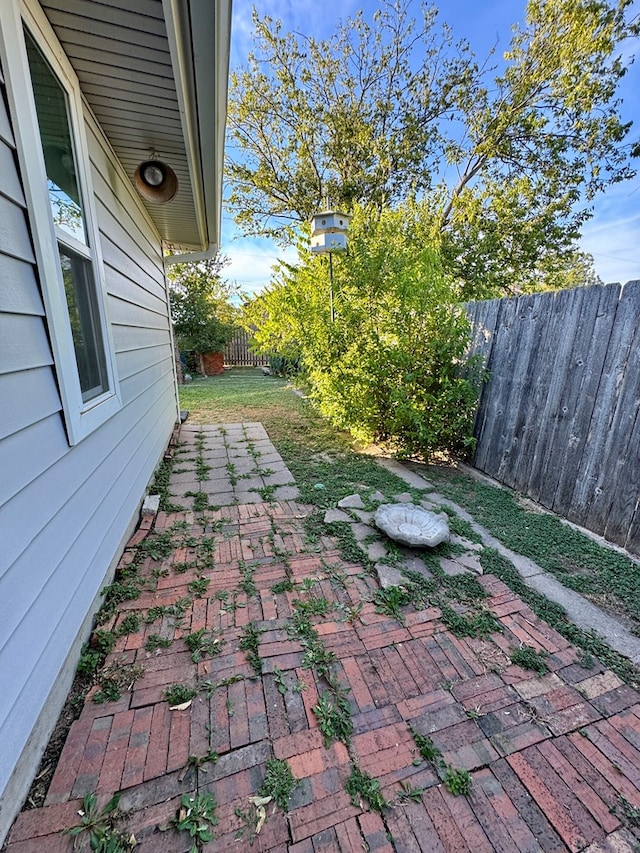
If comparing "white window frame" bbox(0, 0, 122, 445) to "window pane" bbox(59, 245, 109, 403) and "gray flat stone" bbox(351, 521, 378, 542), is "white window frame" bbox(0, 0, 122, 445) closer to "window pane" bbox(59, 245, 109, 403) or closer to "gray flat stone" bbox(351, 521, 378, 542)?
"window pane" bbox(59, 245, 109, 403)

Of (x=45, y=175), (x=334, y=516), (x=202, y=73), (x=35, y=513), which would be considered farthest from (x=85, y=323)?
(x=334, y=516)

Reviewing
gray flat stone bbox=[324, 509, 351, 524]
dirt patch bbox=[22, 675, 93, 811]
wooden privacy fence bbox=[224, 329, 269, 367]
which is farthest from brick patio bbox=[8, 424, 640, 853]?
wooden privacy fence bbox=[224, 329, 269, 367]

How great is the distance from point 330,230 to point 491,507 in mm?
3113

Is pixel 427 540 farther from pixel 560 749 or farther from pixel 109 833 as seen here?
pixel 109 833

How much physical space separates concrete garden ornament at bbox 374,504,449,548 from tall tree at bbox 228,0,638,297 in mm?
7099

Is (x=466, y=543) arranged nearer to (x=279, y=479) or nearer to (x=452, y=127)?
(x=279, y=479)

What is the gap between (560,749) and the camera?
46.4 inches

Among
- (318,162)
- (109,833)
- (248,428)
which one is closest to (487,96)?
(318,162)

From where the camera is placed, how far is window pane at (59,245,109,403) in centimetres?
170

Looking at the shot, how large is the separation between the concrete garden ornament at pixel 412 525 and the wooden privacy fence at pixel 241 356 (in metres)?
10.9

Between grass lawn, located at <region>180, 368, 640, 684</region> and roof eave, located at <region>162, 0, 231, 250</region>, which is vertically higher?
roof eave, located at <region>162, 0, 231, 250</region>

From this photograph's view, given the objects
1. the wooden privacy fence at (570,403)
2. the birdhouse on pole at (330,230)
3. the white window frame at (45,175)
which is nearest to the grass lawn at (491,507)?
the wooden privacy fence at (570,403)

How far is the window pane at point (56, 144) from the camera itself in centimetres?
141

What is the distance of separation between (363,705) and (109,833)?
Result: 0.80 m
